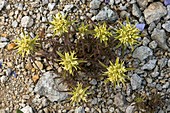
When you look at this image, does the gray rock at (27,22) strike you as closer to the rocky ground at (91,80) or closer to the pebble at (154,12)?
the rocky ground at (91,80)

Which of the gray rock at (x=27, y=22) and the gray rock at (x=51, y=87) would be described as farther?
the gray rock at (x=27, y=22)

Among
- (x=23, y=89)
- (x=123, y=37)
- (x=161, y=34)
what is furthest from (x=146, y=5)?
(x=23, y=89)

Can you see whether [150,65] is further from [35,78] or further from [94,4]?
[35,78]

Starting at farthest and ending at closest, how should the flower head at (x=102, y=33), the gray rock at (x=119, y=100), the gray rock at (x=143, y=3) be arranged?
1. the gray rock at (x=143, y=3)
2. the gray rock at (x=119, y=100)
3. the flower head at (x=102, y=33)

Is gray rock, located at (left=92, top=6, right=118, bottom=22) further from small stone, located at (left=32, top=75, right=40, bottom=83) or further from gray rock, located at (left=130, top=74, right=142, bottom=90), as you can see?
small stone, located at (left=32, top=75, right=40, bottom=83)

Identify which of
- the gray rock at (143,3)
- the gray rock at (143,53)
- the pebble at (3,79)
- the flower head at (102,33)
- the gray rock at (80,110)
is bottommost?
the gray rock at (80,110)

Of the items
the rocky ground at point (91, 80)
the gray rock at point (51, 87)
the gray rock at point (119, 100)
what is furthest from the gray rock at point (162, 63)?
the gray rock at point (51, 87)

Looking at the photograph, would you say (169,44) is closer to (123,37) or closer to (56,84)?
(123,37)

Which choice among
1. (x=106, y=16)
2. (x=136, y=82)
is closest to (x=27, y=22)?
(x=106, y=16)
